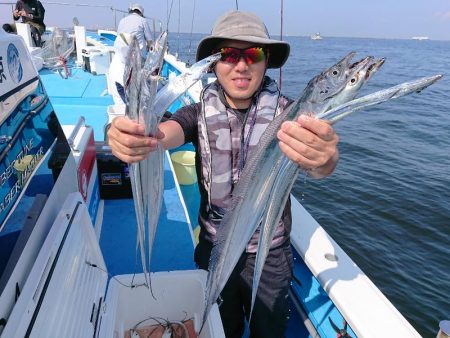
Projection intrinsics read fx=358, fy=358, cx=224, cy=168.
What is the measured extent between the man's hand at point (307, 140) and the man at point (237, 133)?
363mm

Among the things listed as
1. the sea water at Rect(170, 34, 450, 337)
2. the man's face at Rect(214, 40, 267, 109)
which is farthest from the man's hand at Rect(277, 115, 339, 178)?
the sea water at Rect(170, 34, 450, 337)

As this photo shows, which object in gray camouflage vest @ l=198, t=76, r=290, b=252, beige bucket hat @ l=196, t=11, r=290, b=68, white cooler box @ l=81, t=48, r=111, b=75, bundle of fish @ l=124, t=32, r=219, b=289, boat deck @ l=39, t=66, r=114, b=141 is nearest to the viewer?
bundle of fish @ l=124, t=32, r=219, b=289

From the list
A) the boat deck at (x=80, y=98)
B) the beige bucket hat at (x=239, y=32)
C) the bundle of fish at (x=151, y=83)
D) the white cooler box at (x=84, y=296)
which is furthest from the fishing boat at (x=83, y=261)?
the boat deck at (x=80, y=98)

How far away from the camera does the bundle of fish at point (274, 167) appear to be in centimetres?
120

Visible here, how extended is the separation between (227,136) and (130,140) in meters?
0.89

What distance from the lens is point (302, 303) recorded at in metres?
2.73

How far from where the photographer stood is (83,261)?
2078 mm

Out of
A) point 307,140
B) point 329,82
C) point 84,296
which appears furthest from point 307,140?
point 84,296

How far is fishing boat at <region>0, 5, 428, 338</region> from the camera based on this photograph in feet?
4.84

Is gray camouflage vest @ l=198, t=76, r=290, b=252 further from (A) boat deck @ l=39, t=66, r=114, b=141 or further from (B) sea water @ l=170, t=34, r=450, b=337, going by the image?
(A) boat deck @ l=39, t=66, r=114, b=141

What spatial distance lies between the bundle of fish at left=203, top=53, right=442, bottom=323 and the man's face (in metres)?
0.63

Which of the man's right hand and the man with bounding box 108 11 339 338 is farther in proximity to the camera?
the man with bounding box 108 11 339 338

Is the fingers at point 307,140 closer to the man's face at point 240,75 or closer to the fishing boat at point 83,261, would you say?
the man's face at point 240,75

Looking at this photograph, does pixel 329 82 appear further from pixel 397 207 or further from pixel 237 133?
pixel 397 207
